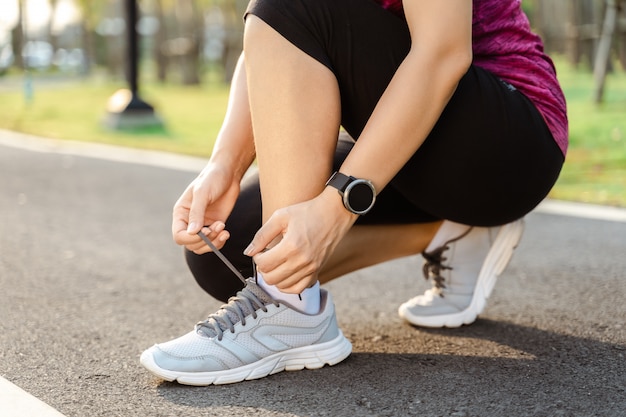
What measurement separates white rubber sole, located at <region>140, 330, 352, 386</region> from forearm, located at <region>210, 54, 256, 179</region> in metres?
0.38

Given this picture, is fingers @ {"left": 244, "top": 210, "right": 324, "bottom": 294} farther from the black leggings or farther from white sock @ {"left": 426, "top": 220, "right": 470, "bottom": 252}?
white sock @ {"left": 426, "top": 220, "right": 470, "bottom": 252}

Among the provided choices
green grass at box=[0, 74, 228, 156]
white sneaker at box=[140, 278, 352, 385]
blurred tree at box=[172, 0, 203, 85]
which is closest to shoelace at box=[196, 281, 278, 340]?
white sneaker at box=[140, 278, 352, 385]

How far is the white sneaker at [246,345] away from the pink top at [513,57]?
1.88 feet

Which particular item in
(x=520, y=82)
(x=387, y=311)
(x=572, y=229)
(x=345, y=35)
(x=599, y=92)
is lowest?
(x=599, y=92)

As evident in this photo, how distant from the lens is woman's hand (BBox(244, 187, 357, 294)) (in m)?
1.43

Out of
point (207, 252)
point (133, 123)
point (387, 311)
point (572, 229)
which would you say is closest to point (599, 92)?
point (133, 123)

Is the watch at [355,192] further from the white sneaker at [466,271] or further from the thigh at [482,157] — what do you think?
the white sneaker at [466,271]

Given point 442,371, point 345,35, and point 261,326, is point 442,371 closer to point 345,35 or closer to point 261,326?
point 261,326

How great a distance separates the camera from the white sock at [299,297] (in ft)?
5.41

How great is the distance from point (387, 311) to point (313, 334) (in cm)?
60

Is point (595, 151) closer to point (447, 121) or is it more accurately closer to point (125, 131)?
point (447, 121)

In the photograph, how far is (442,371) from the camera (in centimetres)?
170

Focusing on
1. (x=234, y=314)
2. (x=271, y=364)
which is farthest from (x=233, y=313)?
(x=271, y=364)

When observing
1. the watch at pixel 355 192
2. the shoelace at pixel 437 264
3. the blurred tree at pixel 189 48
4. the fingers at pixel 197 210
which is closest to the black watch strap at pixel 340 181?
the watch at pixel 355 192
